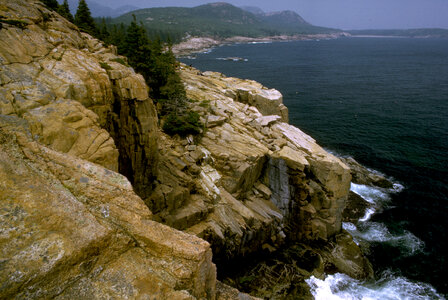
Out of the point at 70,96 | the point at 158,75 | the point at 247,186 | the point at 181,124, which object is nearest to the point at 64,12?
the point at 158,75

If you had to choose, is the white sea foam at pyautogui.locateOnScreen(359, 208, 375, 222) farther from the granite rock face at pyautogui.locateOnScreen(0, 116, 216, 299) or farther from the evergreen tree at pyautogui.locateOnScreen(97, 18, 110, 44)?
the evergreen tree at pyautogui.locateOnScreen(97, 18, 110, 44)

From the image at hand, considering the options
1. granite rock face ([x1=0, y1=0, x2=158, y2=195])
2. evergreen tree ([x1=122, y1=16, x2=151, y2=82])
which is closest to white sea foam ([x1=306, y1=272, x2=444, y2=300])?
granite rock face ([x1=0, y1=0, x2=158, y2=195])

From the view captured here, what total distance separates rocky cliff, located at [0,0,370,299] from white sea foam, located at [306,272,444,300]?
1323mm

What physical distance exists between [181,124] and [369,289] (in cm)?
2381

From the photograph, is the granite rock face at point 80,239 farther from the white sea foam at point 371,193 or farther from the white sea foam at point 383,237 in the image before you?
the white sea foam at point 371,193

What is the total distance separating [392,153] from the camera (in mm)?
43438

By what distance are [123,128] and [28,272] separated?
39.8 ft

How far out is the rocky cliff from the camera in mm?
5141

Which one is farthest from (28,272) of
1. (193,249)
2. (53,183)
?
(193,249)

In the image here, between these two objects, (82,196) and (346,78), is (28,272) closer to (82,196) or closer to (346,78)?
(82,196)

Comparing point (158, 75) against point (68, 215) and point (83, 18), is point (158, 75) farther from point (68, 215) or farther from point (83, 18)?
point (68, 215)

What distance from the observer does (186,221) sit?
63.0ft

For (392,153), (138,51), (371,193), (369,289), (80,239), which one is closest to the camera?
(80,239)

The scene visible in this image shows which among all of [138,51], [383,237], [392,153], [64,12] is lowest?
[383,237]
